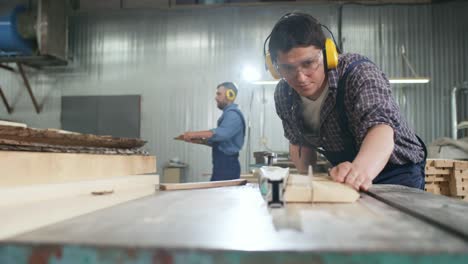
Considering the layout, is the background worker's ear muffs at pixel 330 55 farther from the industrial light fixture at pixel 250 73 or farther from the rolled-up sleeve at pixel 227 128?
the industrial light fixture at pixel 250 73

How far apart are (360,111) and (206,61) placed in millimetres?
6523

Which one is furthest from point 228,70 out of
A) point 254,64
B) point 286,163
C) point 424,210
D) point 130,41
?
point 424,210

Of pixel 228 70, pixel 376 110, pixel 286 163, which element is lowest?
pixel 286 163

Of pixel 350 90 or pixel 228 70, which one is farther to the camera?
pixel 228 70

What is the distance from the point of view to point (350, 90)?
1758 millimetres

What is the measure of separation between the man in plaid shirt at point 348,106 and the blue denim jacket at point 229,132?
2.56 m

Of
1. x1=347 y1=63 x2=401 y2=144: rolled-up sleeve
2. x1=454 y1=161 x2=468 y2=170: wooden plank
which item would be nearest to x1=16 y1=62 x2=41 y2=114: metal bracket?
x1=454 y1=161 x2=468 y2=170: wooden plank

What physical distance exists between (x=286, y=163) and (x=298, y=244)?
5.25 meters

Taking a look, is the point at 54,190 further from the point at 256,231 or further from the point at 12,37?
the point at 12,37

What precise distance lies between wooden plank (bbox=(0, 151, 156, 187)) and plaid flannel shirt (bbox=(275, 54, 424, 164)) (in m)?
1.10

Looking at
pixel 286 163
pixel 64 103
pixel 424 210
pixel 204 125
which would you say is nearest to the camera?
pixel 424 210

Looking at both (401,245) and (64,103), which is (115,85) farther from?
(401,245)

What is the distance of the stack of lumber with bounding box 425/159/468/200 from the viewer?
14.0 ft

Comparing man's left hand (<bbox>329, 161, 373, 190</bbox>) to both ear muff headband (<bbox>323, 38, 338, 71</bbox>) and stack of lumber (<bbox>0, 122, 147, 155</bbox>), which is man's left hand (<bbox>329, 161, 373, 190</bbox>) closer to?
ear muff headband (<bbox>323, 38, 338, 71</bbox>)
